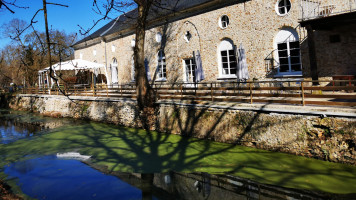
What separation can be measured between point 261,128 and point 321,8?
6725 mm

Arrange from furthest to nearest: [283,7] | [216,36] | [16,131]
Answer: [216,36] < [16,131] < [283,7]

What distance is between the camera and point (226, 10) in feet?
47.8

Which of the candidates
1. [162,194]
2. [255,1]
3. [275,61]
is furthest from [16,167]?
[255,1]

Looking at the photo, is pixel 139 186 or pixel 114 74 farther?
pixel 114 74

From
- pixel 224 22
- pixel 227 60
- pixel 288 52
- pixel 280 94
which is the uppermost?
pixel 224 22

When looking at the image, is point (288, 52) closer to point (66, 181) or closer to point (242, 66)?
point (242, 66)

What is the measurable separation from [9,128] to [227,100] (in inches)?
528

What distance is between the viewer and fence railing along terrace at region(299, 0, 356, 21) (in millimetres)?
10625

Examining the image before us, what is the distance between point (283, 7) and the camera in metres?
12.4

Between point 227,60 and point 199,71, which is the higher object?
point 227,60

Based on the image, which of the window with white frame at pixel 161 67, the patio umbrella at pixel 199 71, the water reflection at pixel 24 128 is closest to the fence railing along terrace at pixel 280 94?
the patio umbrella at pixel 199 71

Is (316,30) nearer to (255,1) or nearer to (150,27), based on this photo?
(255,1)

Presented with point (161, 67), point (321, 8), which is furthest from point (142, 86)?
point (321, 8)

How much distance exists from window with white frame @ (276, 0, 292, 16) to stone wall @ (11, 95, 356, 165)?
6.35 m
